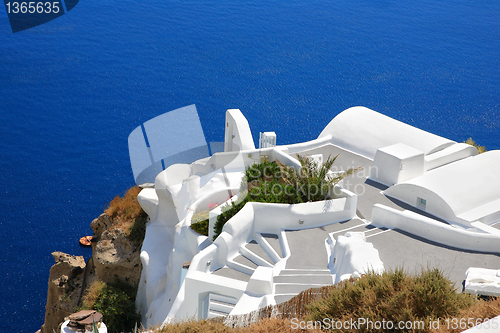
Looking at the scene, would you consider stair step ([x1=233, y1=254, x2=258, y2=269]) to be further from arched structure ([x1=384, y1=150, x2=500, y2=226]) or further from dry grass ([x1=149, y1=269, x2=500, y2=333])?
arched structure ([x1=384, y1=150, x2=500, y2=226])

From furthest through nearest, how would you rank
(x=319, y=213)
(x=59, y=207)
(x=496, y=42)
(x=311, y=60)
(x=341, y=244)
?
(x=496, y=42), (x=311, y=60), (x=59, y=207), (x=319, y=213), (x=341, y=244)

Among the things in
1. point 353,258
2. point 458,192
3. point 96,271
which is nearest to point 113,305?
point 96,271

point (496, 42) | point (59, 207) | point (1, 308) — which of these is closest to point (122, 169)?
point (59, 207)

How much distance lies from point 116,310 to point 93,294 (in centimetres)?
164

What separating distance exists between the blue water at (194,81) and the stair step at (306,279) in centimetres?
1773

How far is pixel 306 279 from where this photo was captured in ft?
39.0

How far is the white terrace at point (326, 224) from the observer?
1215 cm

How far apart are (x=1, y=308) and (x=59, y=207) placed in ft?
32.4

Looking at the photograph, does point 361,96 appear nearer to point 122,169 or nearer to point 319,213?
point 122,169

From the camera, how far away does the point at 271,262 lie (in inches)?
527

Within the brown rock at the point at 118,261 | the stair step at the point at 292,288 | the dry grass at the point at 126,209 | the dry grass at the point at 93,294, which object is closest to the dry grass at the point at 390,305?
the stair step at the point at 292,288

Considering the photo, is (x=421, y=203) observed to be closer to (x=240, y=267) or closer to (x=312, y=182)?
(x=312, y=182)

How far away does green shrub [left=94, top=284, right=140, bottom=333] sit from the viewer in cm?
1881

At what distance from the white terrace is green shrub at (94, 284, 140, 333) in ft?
1.53
